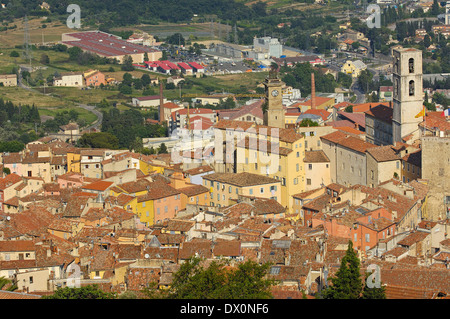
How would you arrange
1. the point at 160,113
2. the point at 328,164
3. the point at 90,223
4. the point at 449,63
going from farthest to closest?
the point at 449,63, the point at 160,113, the point at 328,164, the point at 90,223

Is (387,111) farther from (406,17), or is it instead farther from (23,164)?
(406,17)

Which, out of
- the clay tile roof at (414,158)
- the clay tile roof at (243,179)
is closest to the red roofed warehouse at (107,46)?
the clay tile roof at (243,179)

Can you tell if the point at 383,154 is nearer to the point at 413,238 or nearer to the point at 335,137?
the point at 335,137

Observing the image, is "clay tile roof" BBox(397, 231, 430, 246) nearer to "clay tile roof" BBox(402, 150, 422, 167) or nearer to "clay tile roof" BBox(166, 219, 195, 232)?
"clay tile roof" BBox(402, 150, 422, 167)

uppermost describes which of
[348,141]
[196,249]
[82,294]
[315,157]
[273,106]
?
[273,106]

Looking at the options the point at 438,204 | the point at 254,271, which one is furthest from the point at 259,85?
the point at 254,271

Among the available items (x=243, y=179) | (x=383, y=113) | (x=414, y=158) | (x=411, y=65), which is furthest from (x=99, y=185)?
(x=411, y=65)
